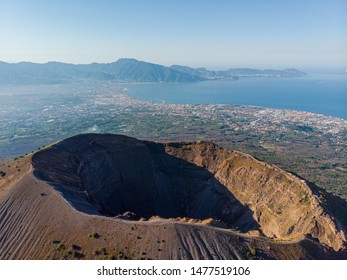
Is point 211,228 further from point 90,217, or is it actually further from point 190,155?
point 190,155

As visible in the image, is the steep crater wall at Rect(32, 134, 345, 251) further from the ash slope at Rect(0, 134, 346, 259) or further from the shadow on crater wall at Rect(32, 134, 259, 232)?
the ash slope at Rect(0, 134, 346, 259)

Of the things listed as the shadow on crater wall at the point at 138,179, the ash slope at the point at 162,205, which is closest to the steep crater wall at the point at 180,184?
the shadow on crater wall at the point at 138,179

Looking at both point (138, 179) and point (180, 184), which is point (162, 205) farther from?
point (138, 179)

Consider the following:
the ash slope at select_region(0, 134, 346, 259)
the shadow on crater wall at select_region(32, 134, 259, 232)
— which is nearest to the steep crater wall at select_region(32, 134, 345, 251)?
the shadow on crater wall at select_region(32, 134, 259, 232)

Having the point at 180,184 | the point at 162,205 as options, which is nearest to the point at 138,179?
the point at 162,205

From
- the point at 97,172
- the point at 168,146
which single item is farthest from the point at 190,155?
the point at 97,172

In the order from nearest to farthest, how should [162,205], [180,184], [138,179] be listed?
[162,205] → [138,179] → [180,184]
